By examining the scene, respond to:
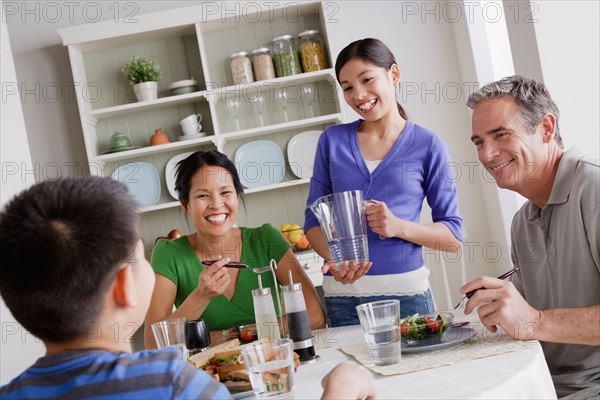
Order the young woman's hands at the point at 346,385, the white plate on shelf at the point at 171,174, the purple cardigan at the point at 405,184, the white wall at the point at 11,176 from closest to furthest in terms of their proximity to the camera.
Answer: the young woman's hands at the point at 346,385
the purple cardigan at the point at 405,184
the white wall at the point at 11,176
the white plate on shelf at the point at 171,174

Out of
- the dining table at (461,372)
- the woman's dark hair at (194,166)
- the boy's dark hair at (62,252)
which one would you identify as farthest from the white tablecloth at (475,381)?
the woman's dark hair at (194,166)

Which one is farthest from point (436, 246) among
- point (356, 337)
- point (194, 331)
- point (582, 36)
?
point (582, 36)

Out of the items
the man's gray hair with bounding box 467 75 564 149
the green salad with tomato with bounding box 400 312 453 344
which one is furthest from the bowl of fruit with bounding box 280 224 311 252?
the green salad with tomato with bounding box 400 312 453 344

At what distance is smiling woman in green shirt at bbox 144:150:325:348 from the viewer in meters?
2.23

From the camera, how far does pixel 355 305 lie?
219 centimetres

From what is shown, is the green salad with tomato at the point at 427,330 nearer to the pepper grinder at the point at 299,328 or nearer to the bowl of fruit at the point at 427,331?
the bowl of fruit at the point at 427,331

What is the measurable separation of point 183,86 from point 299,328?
2867mm

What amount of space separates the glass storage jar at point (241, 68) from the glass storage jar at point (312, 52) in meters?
0.33

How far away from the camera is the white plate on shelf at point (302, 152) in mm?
4387

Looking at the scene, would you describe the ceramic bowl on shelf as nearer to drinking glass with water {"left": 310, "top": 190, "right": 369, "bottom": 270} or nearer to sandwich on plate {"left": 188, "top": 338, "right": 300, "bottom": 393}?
drinking glass with water {"left": 310, "top": 190, "right": 369, "bottom": 270}

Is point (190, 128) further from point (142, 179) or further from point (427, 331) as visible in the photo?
point (427, 331)

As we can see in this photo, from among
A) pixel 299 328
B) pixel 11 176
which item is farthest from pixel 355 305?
pixel 11 176

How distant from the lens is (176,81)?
4418 mm

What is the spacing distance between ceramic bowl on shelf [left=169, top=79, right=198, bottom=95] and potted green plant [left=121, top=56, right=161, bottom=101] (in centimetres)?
11
